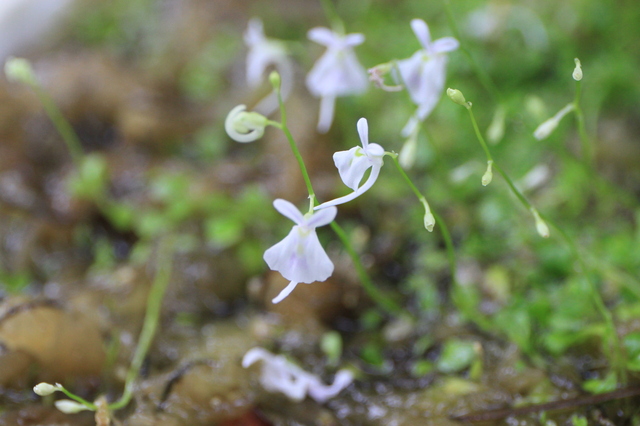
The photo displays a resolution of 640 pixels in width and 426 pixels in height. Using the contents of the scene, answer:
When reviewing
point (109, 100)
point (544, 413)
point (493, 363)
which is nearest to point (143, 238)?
Answer: point (109, 100)

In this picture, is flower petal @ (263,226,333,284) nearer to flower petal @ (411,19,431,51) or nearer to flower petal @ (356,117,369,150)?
flower petal @ (356,117,369,150)

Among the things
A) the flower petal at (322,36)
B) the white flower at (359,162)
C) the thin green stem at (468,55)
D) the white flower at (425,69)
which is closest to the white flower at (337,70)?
the flower petal at (322,36)

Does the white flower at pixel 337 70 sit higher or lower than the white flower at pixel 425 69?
higher

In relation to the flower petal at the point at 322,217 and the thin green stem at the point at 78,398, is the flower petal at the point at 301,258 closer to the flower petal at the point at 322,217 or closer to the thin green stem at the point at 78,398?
the flower petal at the point at 322,217

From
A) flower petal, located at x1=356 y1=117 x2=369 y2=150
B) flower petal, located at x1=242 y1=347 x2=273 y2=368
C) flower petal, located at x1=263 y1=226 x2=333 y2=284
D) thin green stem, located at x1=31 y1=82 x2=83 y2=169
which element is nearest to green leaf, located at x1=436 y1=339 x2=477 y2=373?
flower petal, located at x1=242 y1=347 x2=273 y2=368

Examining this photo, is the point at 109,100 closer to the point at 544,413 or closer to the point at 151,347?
the point at 151,347

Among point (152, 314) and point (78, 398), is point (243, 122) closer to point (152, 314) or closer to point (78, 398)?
point (78, 398)

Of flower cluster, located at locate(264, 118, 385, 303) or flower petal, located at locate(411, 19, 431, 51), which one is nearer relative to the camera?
flower cluster, located at locate(264, 118, 385, 303)
